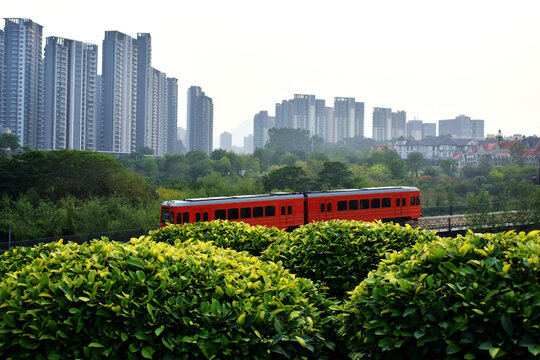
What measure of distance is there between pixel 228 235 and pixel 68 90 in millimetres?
50568

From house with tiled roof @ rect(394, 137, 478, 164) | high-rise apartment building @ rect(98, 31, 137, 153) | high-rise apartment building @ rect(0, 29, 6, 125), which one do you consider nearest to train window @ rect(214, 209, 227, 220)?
high-rise apartment building @ rect(0, 29, 6, 125)

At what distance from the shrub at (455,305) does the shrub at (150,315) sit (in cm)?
49

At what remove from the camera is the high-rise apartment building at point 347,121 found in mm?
130500

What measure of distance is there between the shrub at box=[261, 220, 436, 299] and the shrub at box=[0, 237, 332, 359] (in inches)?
83.4

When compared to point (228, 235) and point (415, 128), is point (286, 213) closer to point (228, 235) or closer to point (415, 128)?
point (228, 235)

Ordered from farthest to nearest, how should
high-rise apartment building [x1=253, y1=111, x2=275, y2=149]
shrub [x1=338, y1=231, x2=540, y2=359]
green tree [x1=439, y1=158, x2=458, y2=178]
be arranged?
1. high-rise apartment building [x1=253, y1=111, x2=275, y2=149]
2. green tree [x1=439, y1=158, x2=458, y2=178]
3. shrub [x1=338, y1=231, x2=540, y2=359]

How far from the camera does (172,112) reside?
8819 cm

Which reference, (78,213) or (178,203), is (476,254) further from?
(78,213)

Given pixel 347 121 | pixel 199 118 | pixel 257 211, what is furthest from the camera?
pixel 347 121

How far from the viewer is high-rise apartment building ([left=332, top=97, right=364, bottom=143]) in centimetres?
13050

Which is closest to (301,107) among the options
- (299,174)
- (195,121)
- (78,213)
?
(195,121)

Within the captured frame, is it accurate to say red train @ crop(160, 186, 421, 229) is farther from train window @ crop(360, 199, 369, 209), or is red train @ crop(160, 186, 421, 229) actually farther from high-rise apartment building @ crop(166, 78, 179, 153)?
high-rise apartment building @ crop(166, 78, 179, 153)

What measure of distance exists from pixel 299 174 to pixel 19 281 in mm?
41045

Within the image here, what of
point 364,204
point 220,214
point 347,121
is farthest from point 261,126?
point 220,214
